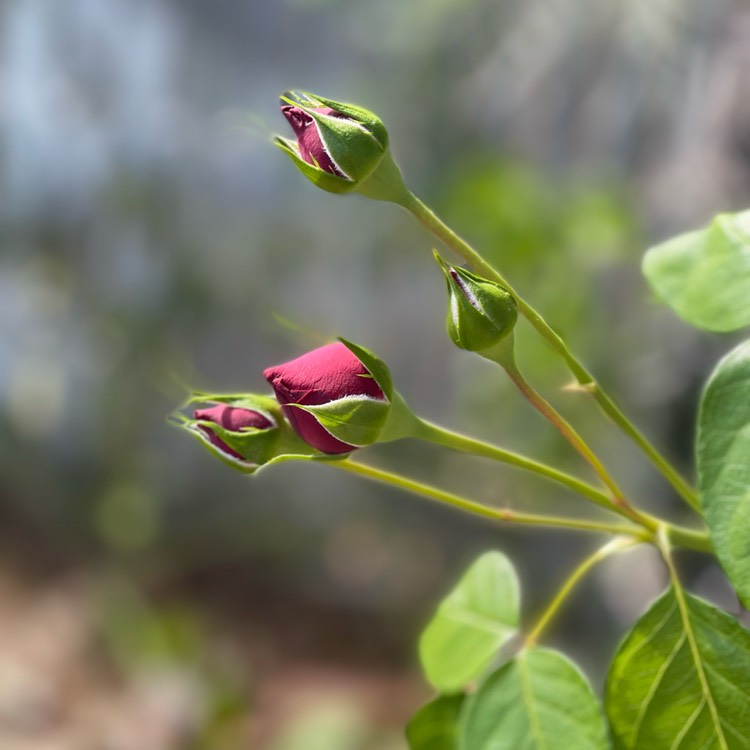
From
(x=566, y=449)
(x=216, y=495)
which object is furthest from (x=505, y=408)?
(x=216, y=495)

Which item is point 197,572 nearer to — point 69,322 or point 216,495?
point 216,495

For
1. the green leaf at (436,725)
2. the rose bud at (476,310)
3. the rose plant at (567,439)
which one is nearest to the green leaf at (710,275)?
the rose plant at (567,439)

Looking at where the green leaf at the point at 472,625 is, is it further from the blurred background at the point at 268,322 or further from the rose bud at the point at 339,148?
the blurred background at the point at 268,322

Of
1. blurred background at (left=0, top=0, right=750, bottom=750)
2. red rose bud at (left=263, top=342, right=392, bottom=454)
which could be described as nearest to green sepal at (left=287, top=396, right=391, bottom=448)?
red rose bud at (left=263, top=342, right=392, bottom=454)

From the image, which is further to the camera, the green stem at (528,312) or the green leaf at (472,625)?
the green leaf at (472,625)

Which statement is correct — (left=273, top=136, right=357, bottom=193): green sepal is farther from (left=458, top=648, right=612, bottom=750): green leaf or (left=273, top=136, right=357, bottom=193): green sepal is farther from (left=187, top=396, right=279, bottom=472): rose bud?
(left=458, top=648, right=612, bottom=750): green leaf

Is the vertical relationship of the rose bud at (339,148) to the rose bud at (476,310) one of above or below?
above

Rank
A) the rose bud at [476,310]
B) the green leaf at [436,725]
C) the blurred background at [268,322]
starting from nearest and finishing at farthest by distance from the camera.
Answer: the rose bud at [476,310], the green leaf at [436,725], the blurred background at [268,322]
